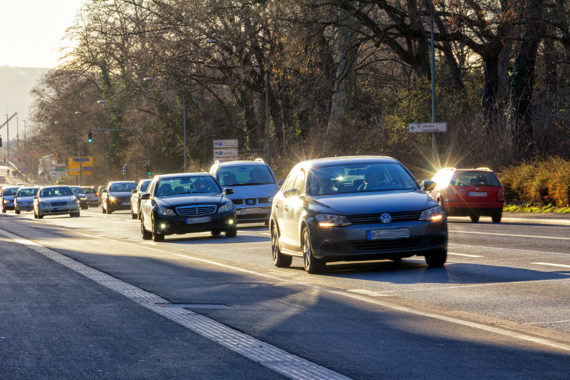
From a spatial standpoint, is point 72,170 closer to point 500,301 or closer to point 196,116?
point 196,116

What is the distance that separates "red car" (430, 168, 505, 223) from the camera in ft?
94.0

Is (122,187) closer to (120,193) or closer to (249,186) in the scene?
(120,193)

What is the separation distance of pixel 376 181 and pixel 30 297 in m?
5.35

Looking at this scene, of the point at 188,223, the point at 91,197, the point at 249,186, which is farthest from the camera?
the point at 91,197

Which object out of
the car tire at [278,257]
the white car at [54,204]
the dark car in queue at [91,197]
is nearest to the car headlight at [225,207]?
the car tire at [278,257]

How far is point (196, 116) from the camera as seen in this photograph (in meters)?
76.1

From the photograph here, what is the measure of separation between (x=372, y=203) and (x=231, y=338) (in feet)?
18.7

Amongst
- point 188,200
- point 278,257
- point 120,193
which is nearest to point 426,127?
point 188,200

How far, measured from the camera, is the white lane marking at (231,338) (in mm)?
6441

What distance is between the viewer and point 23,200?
57.4 metres

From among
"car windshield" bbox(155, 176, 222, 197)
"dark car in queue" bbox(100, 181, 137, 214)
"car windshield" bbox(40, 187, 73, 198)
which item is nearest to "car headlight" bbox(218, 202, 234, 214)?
"car windshield" bbox(155, 176, 222, 197)

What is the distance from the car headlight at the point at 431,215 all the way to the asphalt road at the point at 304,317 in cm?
73

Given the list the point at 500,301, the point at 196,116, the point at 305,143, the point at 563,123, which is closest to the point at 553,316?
the point at 500,301

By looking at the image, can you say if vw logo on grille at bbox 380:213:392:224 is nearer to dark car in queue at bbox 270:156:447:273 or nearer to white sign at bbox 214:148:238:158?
dark car in queue at bbox 270:156:447:273
